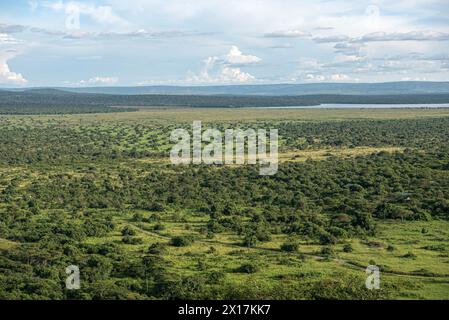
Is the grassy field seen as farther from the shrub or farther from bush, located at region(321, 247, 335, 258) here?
bush, located at region(321, 247, 335, 258)

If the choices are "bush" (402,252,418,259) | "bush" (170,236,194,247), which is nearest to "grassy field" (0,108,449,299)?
"bush" (402,252,418,259)

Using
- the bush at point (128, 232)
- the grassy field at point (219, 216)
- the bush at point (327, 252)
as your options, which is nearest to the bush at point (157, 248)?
the grassy field at point (219, 216)

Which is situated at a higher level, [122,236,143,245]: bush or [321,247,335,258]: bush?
[321,247,335,258]: bush

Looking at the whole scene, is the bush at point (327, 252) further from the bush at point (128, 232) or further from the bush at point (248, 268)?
the bush at point (128, 232)

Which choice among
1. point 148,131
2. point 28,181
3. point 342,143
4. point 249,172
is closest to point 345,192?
point 249,172

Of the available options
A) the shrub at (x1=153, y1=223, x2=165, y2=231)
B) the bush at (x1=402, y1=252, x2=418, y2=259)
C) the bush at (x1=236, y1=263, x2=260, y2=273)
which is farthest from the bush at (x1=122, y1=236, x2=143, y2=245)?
the bush at (x1=402, y1=252, x2=418, y2=259)

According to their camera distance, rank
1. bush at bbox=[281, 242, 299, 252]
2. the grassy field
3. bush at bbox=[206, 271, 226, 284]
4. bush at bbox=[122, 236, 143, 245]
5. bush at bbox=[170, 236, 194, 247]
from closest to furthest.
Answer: bush at bbox=[206, 271, 226, 284], the grassy field, bush at bbox=[281, 242, 299, 252], bush at bbox=[170, 236, 194, 247], bush at bbox=[122, 236, 143, 245]

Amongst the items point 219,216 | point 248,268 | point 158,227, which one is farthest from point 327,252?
point 219,216

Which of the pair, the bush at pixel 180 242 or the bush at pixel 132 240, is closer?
→ the bush at pixel 180 242

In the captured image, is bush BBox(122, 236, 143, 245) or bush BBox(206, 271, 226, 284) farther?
bush BBox(122, 236, 143, 245)

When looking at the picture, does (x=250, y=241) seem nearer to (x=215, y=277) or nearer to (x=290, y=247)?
(x=290, y=247)

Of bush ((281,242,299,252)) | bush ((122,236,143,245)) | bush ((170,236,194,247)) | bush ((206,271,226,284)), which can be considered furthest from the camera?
bush ((122,236,143,245))
